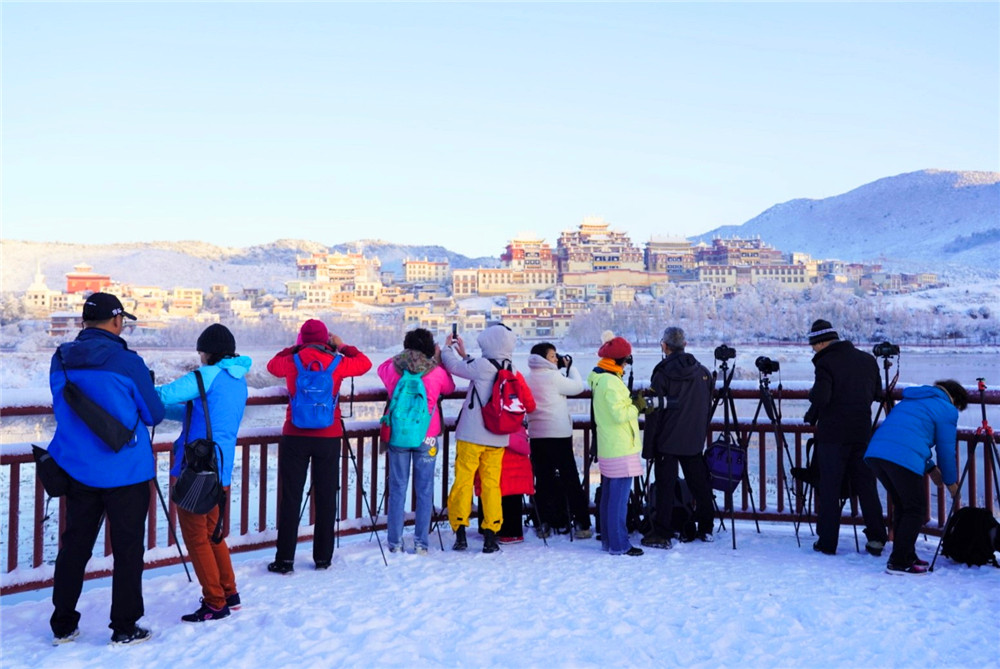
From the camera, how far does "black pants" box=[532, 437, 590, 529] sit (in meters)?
5.93

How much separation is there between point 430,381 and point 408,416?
10.3 inches

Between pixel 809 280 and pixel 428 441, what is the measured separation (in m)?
162

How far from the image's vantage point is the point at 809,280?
513ft

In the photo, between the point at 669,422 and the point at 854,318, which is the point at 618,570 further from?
the point at 854,318

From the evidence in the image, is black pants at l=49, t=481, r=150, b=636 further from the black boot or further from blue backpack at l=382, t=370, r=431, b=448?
the black boot

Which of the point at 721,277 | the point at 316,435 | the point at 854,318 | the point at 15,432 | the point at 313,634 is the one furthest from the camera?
the point at 721,277

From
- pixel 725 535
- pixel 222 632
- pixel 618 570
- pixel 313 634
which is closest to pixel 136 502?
pixel 222 632

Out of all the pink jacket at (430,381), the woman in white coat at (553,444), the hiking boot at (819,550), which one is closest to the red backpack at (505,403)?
the pink jacket at (430,381)

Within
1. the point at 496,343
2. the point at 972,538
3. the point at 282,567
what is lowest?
the point at 282,567

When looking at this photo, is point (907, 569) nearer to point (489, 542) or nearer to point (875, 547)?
point (875, 547)

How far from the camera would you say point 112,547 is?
3781 millimetres

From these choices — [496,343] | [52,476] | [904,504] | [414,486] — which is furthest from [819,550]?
[52,476]

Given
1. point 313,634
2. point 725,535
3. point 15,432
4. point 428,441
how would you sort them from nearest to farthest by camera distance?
point 313,634 < point 428,441 < point 725,535 < point 15,432

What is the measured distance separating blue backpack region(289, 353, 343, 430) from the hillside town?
4815 inches
